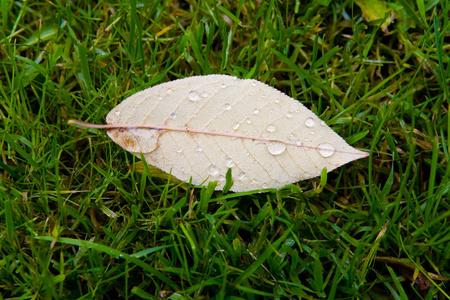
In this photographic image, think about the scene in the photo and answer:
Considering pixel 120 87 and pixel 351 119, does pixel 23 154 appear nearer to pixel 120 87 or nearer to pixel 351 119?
pixel 120 87

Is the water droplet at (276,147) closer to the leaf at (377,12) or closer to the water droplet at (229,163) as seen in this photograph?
the water droplet at (229,163)

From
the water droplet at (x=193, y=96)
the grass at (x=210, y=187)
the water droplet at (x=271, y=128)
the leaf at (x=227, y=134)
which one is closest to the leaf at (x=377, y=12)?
the grass at (x=210, y=187)

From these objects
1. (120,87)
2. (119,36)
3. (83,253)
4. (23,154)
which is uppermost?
(119,36)

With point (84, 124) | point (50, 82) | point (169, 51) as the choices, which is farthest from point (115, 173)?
point (169, 51)

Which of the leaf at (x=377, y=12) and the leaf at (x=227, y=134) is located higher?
the leaf at (x=377, y=12)

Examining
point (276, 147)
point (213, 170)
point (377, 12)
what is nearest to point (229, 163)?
point (213, 170)

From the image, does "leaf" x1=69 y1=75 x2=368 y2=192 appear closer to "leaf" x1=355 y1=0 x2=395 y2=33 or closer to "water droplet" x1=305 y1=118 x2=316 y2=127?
"water droplet" x1=305 y1=118 x2=316 y2=127

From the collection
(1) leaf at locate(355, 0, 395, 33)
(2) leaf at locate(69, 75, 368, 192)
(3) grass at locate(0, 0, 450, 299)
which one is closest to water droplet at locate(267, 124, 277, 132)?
(2) leaf at locate(69, 75, 368, 192)
